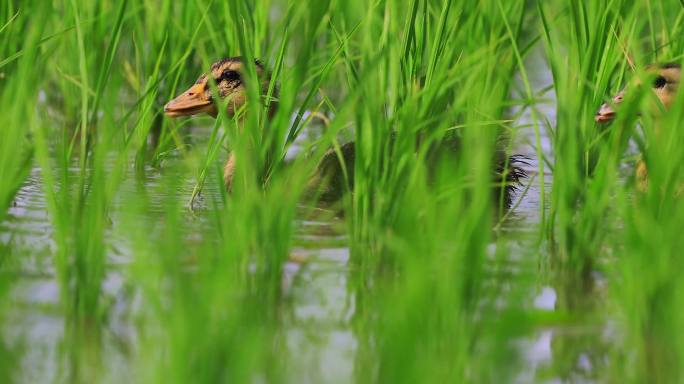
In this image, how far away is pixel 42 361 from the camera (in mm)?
3387

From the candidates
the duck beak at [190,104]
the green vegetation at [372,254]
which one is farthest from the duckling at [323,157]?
the green vegetation at [372,254]

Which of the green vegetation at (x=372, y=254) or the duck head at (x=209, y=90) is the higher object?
the duck head at (x=209, y=90)

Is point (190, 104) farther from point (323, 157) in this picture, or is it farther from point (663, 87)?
point (663, 87)

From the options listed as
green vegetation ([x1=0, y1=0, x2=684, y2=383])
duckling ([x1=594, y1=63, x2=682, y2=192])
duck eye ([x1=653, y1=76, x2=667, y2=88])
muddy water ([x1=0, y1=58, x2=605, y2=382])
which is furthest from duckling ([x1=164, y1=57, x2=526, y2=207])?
muddy water ([x1=0, y1=58, x2=605, y2=382])

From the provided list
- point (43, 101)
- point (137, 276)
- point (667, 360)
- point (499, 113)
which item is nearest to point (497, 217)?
point (499, 113)

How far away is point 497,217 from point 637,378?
7.64ft

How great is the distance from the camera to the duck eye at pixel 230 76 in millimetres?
6883

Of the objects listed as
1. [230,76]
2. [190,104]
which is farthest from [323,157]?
[230,76]

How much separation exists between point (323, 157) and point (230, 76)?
0.94m

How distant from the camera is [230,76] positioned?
691 centimetres

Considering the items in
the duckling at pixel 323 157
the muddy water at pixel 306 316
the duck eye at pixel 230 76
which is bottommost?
the muddy water at pixel 306 316

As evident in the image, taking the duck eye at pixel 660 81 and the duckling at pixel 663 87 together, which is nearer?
the duckling at pixel 663 87

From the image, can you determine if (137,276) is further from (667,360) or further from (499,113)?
(499,113)

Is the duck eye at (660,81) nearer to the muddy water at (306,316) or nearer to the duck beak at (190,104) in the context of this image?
the muddy water at (306,316)
